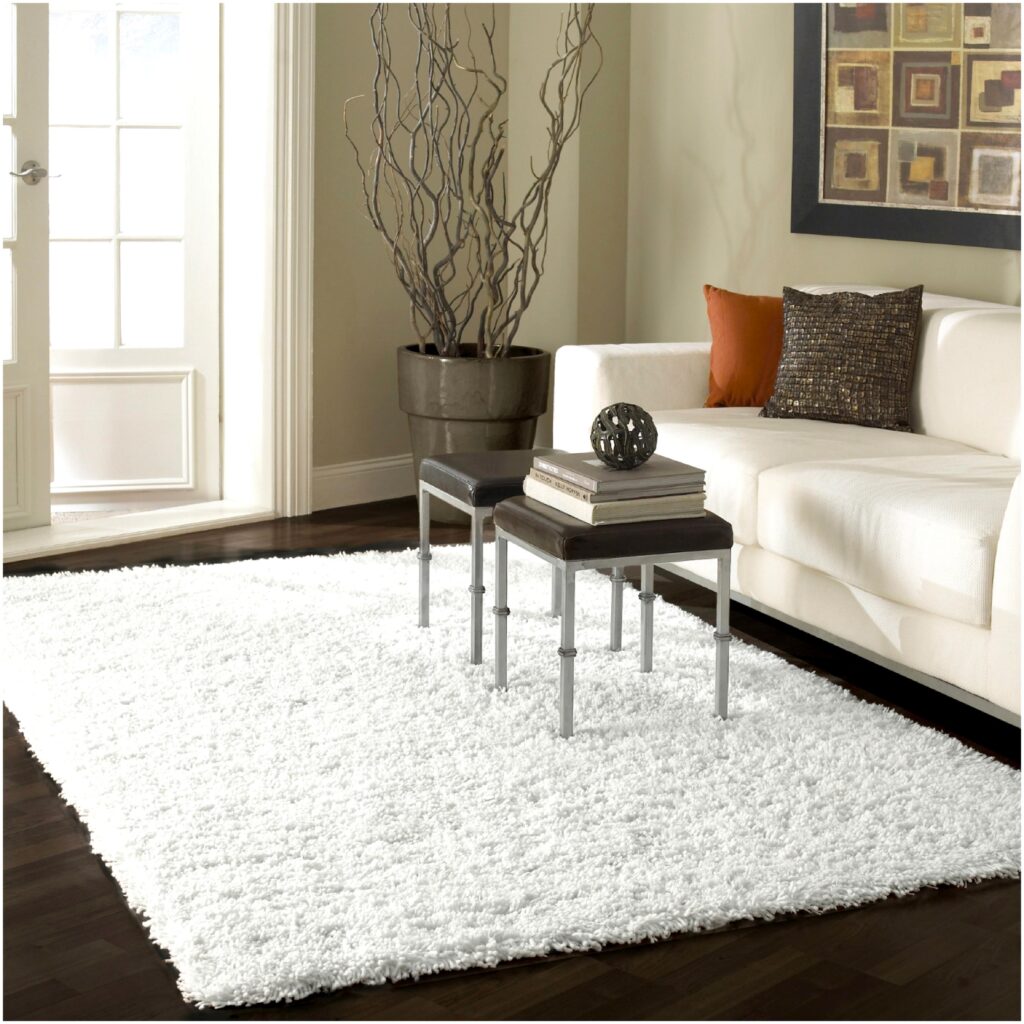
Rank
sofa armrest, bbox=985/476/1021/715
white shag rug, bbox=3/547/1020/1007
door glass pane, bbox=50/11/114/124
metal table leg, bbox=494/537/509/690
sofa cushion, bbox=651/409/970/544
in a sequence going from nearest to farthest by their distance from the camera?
white shag rug, bbox=3/547/1020/1007 → sofa armrest, bbox=985/476/1021/715 → metal table leg, bbox=494/537/509/690 → sofa cushion, bbox=651/409/970/544 → door glass pane, bbox=50/11/114/124

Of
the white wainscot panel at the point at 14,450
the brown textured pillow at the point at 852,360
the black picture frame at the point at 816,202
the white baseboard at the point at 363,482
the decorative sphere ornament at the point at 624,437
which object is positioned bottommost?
the white baseboard at the point at 363,482

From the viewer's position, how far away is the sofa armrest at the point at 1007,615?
2.91 meters

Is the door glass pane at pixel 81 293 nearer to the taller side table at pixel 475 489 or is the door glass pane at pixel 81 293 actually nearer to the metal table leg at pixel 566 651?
the taller side table at pixel 475 489

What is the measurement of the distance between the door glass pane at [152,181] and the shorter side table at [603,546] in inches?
97.6

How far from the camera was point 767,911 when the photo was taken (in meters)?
2.37

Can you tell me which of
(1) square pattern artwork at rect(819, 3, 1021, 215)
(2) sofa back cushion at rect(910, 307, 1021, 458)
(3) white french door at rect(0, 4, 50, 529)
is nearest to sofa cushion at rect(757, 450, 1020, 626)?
(2) sofa back cushion at rect(910, 307, 1021, 458)

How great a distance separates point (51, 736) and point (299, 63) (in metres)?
2.76

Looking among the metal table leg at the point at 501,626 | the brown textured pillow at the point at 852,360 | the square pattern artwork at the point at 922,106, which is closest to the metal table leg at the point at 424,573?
the metal table leg at the point at 501,626

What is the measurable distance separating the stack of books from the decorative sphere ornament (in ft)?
0.07

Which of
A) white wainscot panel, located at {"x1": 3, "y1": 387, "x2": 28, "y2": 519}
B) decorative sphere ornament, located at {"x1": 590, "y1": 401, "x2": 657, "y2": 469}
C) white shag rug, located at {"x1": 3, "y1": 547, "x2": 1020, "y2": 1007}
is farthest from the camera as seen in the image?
white wainscot panel, located at {"x1": 3, "y1": 387, "x2": 28, "y2": 519}

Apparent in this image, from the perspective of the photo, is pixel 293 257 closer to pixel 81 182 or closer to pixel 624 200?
pixel 81 182

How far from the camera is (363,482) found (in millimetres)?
5562

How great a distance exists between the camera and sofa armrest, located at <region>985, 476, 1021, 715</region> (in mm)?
2906

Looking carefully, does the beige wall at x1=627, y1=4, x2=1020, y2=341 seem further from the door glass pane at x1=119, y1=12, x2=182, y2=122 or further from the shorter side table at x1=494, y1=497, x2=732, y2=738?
the shorter side table at x1=494, y1=497, x2=732, y2=738
